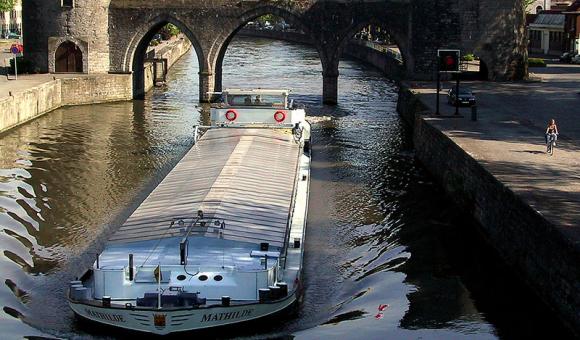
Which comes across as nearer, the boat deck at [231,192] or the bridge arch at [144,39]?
the boat deck at [231,192]

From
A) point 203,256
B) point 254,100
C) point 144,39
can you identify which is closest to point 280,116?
point 254,100

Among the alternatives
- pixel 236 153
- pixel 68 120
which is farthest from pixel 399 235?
pixel 68 120

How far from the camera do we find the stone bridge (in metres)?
62.0

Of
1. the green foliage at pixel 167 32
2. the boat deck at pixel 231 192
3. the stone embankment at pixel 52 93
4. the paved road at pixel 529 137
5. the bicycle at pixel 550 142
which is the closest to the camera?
the boat deck at pixel 231 192

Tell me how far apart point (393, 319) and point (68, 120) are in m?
35.2

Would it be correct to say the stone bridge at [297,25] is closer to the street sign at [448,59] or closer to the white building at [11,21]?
the street sign at [448,59]

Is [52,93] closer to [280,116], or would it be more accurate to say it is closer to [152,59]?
[280,116]

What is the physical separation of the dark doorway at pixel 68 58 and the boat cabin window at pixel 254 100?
1016 inches

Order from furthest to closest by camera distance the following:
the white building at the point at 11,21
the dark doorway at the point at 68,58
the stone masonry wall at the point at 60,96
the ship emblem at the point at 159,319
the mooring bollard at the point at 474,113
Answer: the white building at the point at 11,21, the dark doorway at the point at 68,58, the stone masonry wall at the point at 60,96, the mooring bollard at the point at 474,113, the ship emblem at the point at 159,319

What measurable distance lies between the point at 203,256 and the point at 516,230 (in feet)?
28.7

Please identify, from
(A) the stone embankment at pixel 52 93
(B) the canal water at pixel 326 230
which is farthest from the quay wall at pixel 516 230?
(A) the stone embankment at pixel 52 93

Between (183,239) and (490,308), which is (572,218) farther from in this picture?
(183,239)

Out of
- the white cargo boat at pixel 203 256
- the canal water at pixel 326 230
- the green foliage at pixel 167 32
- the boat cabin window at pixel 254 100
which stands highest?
the green foliage at pixel 167 32

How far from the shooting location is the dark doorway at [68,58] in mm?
63062
